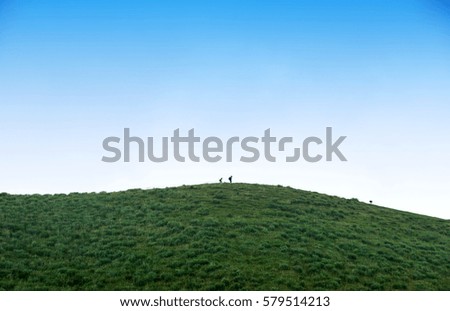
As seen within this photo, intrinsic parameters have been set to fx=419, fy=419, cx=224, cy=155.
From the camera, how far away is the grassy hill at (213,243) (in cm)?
1708

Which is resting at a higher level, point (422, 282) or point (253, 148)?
point (253, 148)

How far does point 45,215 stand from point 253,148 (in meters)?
18.1

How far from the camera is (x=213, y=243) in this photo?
21.2 m

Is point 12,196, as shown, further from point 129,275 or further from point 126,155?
point 129,275

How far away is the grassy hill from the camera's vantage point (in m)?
17.1

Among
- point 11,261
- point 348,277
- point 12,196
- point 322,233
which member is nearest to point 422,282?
point 348,277

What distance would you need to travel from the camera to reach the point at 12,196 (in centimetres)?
3425

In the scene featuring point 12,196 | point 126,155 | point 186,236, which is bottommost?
point 186,236

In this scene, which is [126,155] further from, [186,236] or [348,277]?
[348,277]

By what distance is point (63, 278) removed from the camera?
55.2ft
